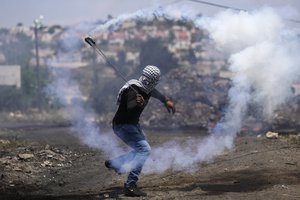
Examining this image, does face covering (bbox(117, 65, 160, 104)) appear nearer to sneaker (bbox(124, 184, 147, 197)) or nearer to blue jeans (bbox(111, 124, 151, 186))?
blue jeans (bbox(111, 124, 151, 186))

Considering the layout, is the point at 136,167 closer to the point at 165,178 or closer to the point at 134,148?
the point at 134,148

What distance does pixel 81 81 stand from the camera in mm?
58250

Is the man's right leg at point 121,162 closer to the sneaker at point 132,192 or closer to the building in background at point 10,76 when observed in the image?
the sneaker at point 132,192

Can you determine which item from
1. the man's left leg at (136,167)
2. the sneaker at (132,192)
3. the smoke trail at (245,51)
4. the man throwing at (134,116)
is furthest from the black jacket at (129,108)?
the smoke trail at (245,51)

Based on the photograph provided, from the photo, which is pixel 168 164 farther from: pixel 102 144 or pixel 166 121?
pixel 166 121

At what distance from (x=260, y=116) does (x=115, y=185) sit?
1667cm

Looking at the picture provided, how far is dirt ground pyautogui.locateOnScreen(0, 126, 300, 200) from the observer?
7.90 meters

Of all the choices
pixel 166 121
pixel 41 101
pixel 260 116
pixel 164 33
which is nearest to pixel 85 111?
pixel 41 101

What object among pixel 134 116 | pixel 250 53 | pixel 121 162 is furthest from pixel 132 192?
pixel 250 53

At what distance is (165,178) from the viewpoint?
9188 millimetres

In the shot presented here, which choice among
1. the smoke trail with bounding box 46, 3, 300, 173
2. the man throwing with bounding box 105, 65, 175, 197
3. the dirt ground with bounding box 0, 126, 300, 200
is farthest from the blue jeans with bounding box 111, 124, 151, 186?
the smoke trail with bounding box 46, 3, 300, 173

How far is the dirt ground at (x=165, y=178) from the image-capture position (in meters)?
7.90

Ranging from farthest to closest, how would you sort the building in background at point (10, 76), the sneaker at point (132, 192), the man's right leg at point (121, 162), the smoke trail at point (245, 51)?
1. the building in background at point (10, 76)
2. the smoke trail at point (245, 51)
3. the man's right leg at point (121, 162)
4. the sneaker at point (132, 192)

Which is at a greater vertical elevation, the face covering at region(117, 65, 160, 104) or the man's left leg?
the face covering at region(117, 65, 160, 104)
